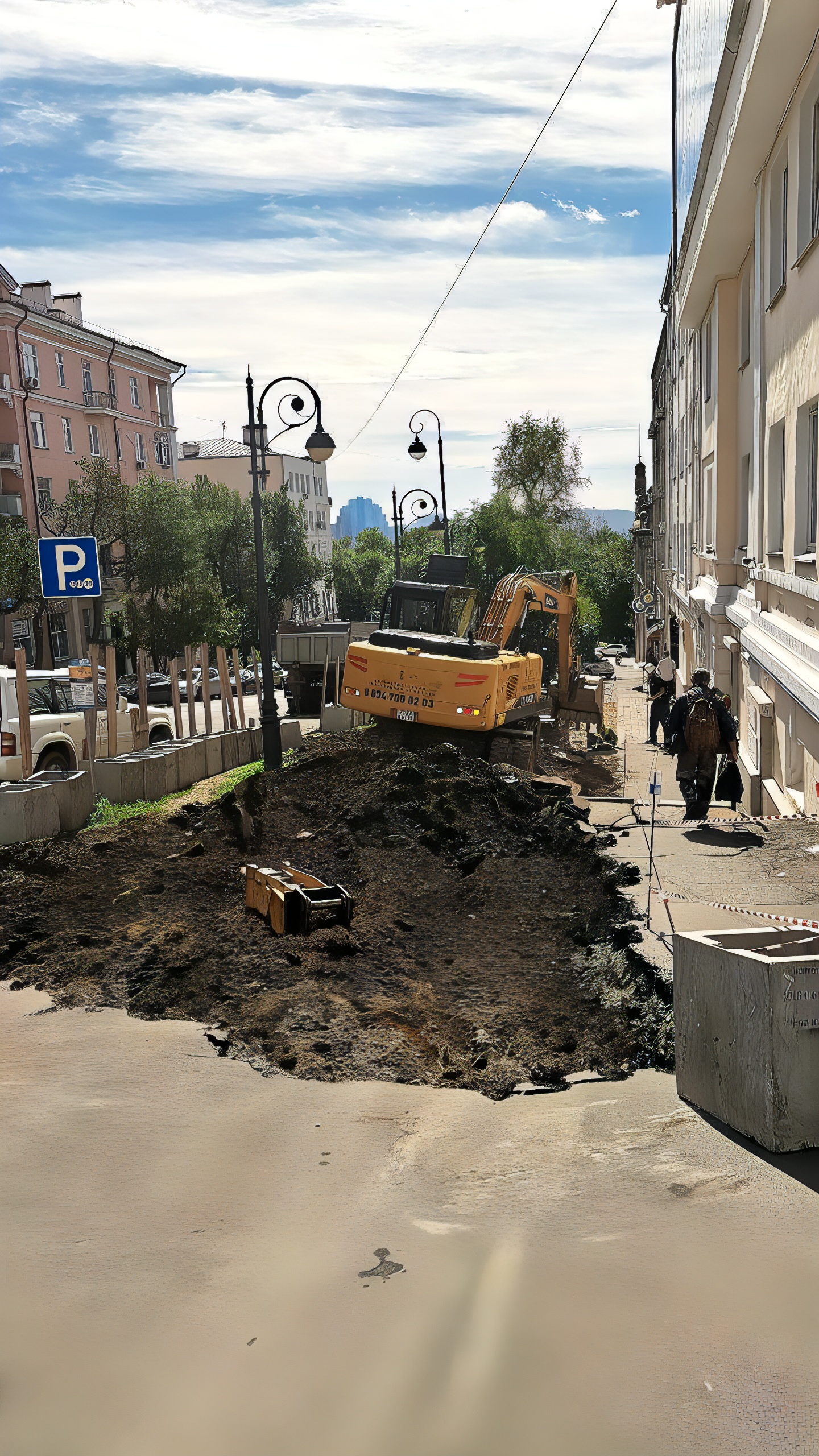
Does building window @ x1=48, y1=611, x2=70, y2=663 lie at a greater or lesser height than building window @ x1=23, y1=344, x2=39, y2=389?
lesser

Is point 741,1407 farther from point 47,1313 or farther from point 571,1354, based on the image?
point 47,1313

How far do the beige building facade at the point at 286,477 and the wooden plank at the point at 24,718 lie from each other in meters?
65.5

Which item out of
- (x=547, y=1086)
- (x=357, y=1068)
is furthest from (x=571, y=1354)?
(x=357, y=1068)

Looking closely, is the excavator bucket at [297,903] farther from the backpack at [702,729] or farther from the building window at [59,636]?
the building window at [59,636]

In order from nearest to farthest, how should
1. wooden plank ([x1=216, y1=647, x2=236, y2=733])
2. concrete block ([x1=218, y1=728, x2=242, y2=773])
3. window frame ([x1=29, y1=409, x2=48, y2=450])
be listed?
concrete block ([x1=218, y1=728, x2=242, y2=773])
wooden plank ([x1=216, y1=647, x2=236, y2=733])
window frame ([x1=29, y1=409, x2=48, y2=450])

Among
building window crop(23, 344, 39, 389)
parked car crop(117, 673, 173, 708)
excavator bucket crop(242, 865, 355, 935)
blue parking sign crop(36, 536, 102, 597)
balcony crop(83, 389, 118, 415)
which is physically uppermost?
building window crop(23, 344, 39, 389)

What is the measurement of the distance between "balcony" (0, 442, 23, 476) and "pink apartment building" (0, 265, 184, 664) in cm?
3

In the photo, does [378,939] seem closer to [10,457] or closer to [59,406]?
[10,457]

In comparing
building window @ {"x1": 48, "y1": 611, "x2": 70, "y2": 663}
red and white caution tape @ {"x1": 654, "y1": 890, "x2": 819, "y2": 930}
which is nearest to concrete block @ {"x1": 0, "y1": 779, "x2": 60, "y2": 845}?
red and white caution tape @ {"x1": 654, "y1": 890, "x2": 819, "y2": 930}

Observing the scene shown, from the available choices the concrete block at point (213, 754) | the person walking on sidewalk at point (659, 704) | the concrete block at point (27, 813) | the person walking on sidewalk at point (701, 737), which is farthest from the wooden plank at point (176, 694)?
the person walking on sidewalk at point (701, 737)

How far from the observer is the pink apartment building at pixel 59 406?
139 ft

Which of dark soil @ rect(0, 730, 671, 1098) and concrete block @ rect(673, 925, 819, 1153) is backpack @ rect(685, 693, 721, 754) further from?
concrete block @ rect(673, 925, 819, 1153)

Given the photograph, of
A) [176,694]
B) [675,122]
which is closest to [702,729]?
[176,694]

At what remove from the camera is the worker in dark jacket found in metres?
12.2
